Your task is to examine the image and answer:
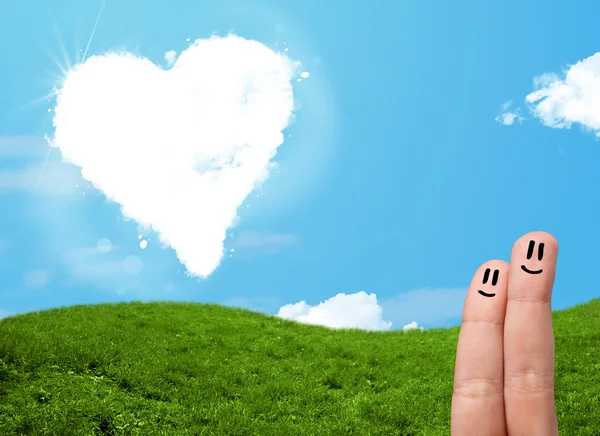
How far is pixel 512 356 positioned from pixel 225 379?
8948mm

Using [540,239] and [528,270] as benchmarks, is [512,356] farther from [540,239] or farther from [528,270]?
[540,239]

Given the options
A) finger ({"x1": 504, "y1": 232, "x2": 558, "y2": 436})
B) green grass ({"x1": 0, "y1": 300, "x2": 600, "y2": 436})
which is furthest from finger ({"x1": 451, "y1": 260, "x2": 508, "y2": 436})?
green grass ({"x1": 0, "y1": 300, "x2": 600, "y2": 436})

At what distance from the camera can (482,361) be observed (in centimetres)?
627

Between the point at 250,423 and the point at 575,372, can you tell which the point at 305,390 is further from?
the point at 575,372

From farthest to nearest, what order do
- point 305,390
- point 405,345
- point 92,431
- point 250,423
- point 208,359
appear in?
1. point 405,345
2. point 208,359
3. point 305,390
4. point 250,423
5. point 92,431

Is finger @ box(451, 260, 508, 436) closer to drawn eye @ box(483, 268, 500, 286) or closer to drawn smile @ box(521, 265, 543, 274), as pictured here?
drawn eye @ box(483, 268, 500, 286)

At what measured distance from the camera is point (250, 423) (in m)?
12.1

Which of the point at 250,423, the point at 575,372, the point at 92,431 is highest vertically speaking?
the point at 575,372

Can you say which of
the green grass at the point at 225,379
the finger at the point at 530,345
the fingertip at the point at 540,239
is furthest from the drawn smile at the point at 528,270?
the green grass at the point at 225,379

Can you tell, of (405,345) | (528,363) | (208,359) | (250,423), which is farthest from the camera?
(405,345)

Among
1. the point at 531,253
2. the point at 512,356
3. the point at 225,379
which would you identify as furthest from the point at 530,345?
the point at 225,379

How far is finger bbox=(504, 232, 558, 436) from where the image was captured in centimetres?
614

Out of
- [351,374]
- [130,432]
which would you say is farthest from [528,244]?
[351,374]

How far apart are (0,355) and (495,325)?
11.7m
